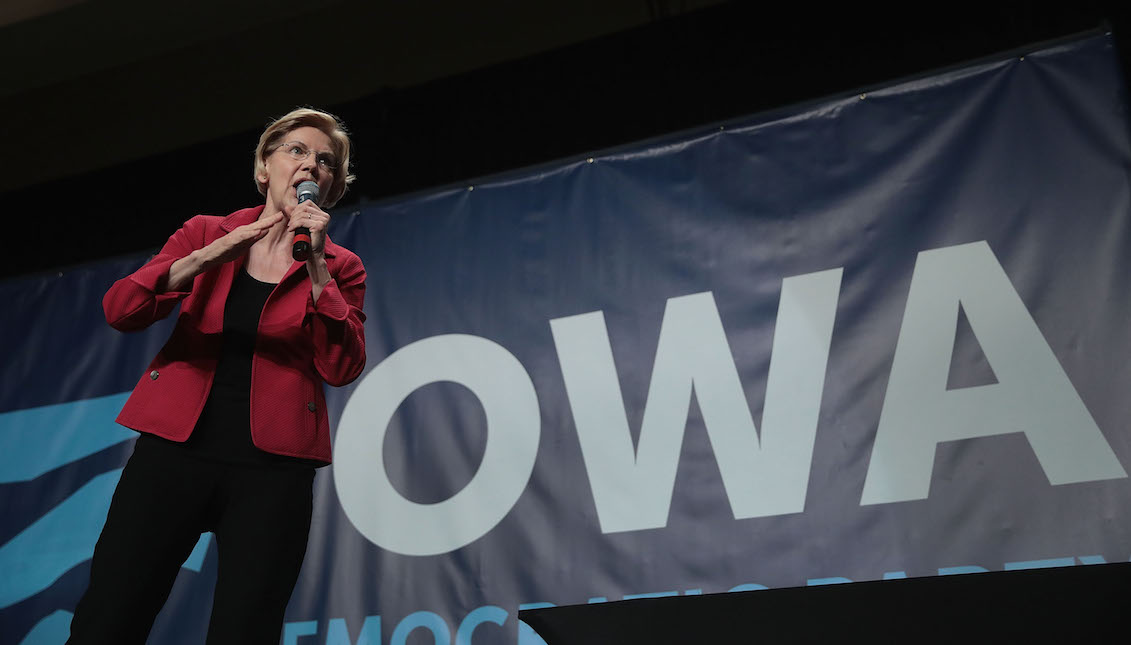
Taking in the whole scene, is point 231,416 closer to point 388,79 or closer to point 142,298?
point 142,298

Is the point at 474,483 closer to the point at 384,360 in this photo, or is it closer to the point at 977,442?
the point at 384,360

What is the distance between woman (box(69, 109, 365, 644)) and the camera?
1211 mm

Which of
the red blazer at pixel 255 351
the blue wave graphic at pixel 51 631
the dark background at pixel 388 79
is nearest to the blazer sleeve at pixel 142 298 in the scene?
the red blazer at pixel 255 351

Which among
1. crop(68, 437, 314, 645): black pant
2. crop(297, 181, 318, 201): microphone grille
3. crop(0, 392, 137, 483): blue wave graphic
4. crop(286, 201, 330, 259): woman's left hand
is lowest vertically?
crop(68, 437, 314, 645): black pant

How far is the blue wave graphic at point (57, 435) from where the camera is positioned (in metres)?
2.88

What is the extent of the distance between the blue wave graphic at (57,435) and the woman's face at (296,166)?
1.70m

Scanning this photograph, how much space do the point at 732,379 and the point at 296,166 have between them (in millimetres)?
1259

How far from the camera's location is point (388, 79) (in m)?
3.54

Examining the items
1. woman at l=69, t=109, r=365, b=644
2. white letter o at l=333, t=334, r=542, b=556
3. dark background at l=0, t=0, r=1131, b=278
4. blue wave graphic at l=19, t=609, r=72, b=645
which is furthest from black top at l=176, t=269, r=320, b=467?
blue wave graphic at l=19, t=609, r=72, b=645

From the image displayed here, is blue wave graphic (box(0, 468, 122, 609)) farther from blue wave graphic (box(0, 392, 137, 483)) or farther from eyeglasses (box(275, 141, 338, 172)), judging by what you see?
eyeglasses (box(275, 141, 338, 172))

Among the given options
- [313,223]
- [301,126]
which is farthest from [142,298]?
[301,126]

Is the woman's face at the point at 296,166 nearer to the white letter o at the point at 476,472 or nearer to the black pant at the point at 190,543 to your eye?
the black pant at the point at 190,543

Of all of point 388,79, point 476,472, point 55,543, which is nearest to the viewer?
point 476,472

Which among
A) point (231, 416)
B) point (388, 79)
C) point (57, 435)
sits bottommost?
point (231, 416)
